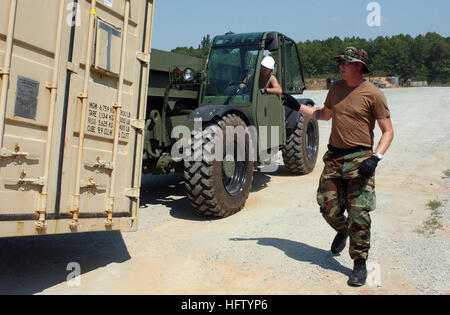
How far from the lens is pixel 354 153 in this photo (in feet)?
11.7

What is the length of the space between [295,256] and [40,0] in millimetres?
2999

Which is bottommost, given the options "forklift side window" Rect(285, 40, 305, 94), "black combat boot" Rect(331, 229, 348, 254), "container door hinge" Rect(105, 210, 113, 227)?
"black combat boot" Rect(331, 229, 348, 254)

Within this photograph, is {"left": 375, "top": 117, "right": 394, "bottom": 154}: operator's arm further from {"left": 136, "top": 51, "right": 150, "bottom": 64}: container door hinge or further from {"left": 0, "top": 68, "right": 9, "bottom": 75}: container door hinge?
{"left": 0, "top": 68, "right": 9, "bottom": 75}: container door hinge

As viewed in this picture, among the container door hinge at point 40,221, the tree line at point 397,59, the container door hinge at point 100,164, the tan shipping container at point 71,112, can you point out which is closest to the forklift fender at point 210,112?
the tan shipping container at point 71,112

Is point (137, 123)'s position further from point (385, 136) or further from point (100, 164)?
point (385, 136)

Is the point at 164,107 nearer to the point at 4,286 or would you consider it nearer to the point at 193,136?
the point at 193,136

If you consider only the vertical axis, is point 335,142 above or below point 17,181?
above

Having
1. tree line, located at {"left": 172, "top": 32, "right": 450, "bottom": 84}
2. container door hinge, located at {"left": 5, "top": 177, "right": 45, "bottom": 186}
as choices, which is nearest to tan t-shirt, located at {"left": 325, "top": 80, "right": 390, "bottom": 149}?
container door hinge, located at {"left": 5, "top": 177, "right": 45, "bottom": 186}

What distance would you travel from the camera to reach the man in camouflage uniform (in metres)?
3.46

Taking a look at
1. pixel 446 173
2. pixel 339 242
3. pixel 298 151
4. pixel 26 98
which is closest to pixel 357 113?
pixel 339 242

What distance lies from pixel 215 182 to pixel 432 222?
2.57 m

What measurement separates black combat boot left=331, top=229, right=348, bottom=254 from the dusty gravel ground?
0.24ft
